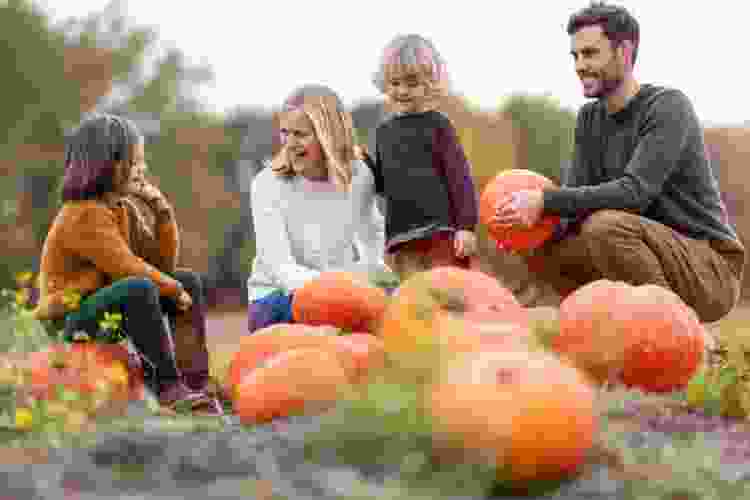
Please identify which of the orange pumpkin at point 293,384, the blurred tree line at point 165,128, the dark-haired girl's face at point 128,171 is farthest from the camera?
the blurred tree line at point 165,128

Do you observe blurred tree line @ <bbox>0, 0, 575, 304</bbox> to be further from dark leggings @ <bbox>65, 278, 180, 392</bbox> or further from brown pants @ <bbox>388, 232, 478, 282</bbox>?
dark leggings @ <bbox>65, 278, 180, 392</bbox>

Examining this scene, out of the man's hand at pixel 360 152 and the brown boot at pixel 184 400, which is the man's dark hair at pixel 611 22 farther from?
the brown boot at pixel 184 400

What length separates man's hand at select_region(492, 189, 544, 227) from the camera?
5473mm

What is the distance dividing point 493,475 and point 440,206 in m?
3.11

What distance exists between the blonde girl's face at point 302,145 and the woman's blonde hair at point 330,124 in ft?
0.12

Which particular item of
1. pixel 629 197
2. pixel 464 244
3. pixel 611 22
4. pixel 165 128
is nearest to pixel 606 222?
pixel 629 197

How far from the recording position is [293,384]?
3.64 metres

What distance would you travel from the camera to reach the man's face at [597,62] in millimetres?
5820

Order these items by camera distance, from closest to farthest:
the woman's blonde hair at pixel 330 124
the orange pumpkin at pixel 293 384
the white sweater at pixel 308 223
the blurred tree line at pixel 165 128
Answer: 1. the orange pumpkin at pixel 293 384
2. the woman's blonde hair at pixel 330 124
3. the white sweater at pixel 308 223
4. the blurred tree line at pixel 165 128

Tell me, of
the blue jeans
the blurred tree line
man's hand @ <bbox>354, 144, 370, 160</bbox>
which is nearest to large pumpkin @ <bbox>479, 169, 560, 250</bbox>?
man's hand @ <bbox>354, 144, 370, 160</bbox>

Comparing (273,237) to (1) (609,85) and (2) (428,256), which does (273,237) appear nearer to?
(2) (428,256)

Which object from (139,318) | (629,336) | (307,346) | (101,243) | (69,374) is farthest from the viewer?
(101,243)

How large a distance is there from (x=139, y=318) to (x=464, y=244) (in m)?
1.56

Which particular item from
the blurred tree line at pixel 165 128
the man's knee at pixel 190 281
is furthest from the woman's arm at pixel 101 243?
the blurred tree line at pixel 165 128
